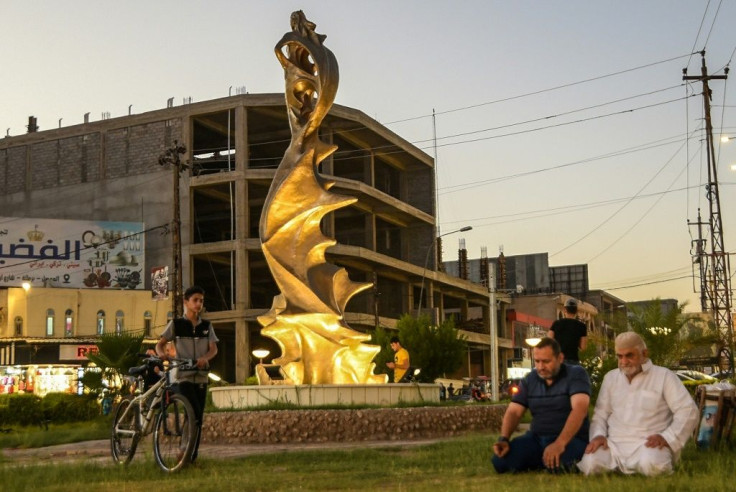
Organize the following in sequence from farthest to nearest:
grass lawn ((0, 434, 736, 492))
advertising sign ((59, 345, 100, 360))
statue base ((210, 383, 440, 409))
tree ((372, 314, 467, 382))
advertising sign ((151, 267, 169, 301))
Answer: advertising sign ((59, 345, 100, 360)), advertising sign ((151, 267, 169, 301)), tree ((372, 314, 467, 382)), statue base ((210, 383, 440, 409)), grass lawn ((0, 434, 736, 492))

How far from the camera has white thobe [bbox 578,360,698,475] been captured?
22.7 feet

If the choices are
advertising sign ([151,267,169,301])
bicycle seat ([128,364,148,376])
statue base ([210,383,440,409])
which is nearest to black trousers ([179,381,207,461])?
bicycle seat ([128,364,148,376])

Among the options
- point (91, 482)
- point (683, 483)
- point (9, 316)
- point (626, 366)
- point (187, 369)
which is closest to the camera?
point (683, 483)

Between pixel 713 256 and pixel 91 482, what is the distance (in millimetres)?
36034

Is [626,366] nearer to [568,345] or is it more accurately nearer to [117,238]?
[568,345]

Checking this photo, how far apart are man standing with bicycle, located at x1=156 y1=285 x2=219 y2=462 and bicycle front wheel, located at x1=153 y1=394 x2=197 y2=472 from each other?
0.74 ft

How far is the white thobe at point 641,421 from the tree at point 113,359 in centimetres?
1660

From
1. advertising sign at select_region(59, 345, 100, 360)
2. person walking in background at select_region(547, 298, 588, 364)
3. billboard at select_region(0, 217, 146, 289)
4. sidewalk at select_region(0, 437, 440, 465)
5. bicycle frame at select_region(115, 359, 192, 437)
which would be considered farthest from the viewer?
billboard at select_region(0, 217, 146, 289)

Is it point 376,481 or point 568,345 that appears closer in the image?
point 376,481

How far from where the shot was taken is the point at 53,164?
2235 inches

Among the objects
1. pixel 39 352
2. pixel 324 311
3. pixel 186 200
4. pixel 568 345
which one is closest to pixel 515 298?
pixel 186 200

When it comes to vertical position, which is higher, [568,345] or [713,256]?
[713,256]

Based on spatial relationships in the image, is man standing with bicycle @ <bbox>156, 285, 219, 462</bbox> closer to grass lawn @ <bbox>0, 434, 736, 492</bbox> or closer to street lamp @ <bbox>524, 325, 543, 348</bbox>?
grass lawn @ <bbox>0, 434, 736, 492</bbox>

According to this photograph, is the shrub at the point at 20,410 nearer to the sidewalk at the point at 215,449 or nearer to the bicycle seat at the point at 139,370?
the sidewalk at the point at 215,449
